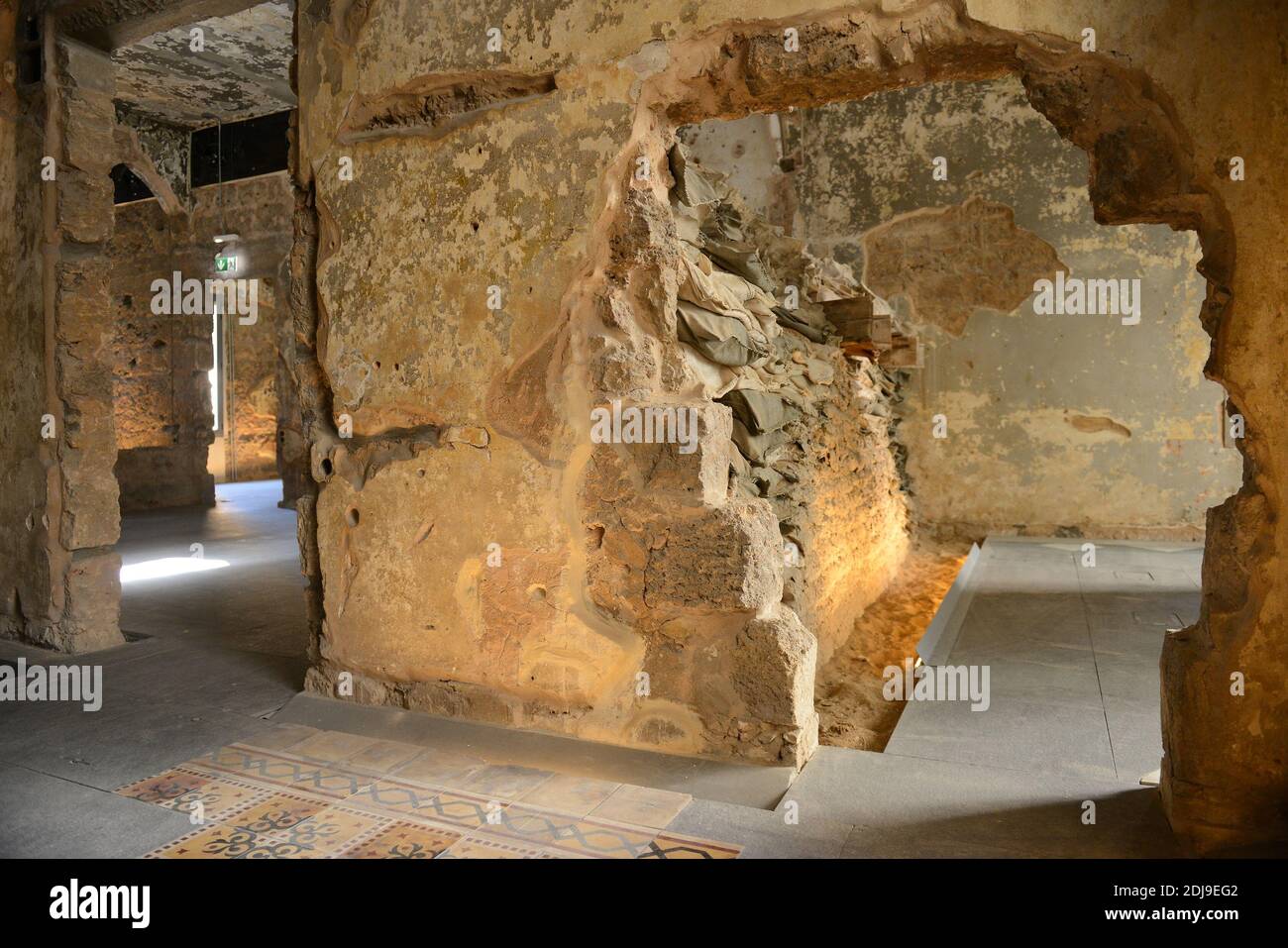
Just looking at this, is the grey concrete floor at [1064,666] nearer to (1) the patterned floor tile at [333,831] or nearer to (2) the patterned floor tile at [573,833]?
(2) the patterned floor tile at [573,833]

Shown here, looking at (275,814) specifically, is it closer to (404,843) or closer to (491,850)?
(404,843)

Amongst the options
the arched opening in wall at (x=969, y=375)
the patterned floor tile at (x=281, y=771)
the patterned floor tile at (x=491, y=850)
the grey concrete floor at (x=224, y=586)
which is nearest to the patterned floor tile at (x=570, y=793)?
the patterned floor tile at (x=491, y=850)

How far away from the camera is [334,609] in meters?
3.47

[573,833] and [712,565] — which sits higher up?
[712,565]

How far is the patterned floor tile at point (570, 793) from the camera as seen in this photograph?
2.51 metres

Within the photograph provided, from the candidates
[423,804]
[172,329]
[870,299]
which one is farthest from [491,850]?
[172,329]

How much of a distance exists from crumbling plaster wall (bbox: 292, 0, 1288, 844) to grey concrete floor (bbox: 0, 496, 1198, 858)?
0.64ft

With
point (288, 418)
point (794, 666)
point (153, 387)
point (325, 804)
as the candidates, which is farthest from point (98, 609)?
point (153, 387)

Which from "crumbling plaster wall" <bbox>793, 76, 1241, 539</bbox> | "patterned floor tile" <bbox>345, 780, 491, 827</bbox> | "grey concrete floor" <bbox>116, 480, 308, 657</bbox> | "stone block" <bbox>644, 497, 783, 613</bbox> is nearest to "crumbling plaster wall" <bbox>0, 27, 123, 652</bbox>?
"grey concrete floor" <bbox>116, 480, 308, 657</bbox>

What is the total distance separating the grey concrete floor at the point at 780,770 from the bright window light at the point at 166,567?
1098 millimetres

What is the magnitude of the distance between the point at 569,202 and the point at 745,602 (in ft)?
4.68

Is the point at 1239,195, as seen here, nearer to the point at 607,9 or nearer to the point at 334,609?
the point at 607,9

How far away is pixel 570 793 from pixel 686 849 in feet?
1.60

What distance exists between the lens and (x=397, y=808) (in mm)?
2510
